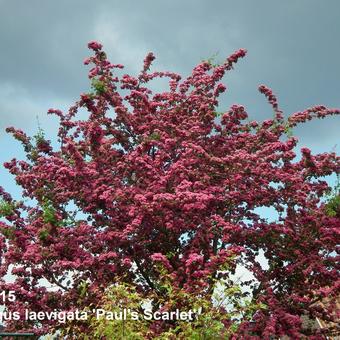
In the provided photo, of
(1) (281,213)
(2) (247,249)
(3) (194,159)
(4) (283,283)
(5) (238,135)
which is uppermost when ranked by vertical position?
(5) (238,135)

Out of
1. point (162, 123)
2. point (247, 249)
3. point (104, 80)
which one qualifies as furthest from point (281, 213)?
point (104, 80)

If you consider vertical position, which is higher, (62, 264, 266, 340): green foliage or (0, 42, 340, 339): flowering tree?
(0, 42, 340, 339): flowering tree

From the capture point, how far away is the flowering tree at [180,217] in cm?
1485

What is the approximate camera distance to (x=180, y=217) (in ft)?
50.2

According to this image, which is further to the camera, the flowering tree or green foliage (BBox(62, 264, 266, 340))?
the flowering tree

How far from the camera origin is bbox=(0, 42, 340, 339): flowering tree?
14852 millimetres

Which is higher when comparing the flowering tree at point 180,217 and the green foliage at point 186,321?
the flowering tree at point 180,217

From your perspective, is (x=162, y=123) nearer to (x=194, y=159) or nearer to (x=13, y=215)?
(x=194, y=159)

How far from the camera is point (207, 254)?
15.6 metres

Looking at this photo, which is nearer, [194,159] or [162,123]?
[194,159]

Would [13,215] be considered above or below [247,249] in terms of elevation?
above

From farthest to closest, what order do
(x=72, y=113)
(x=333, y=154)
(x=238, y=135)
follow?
(x=72, y=113)
(x=238, y=135)
(x=333, y=154)

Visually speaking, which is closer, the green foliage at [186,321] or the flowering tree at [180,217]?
the green foliage at [186,321]

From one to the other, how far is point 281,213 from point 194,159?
10.7ft
